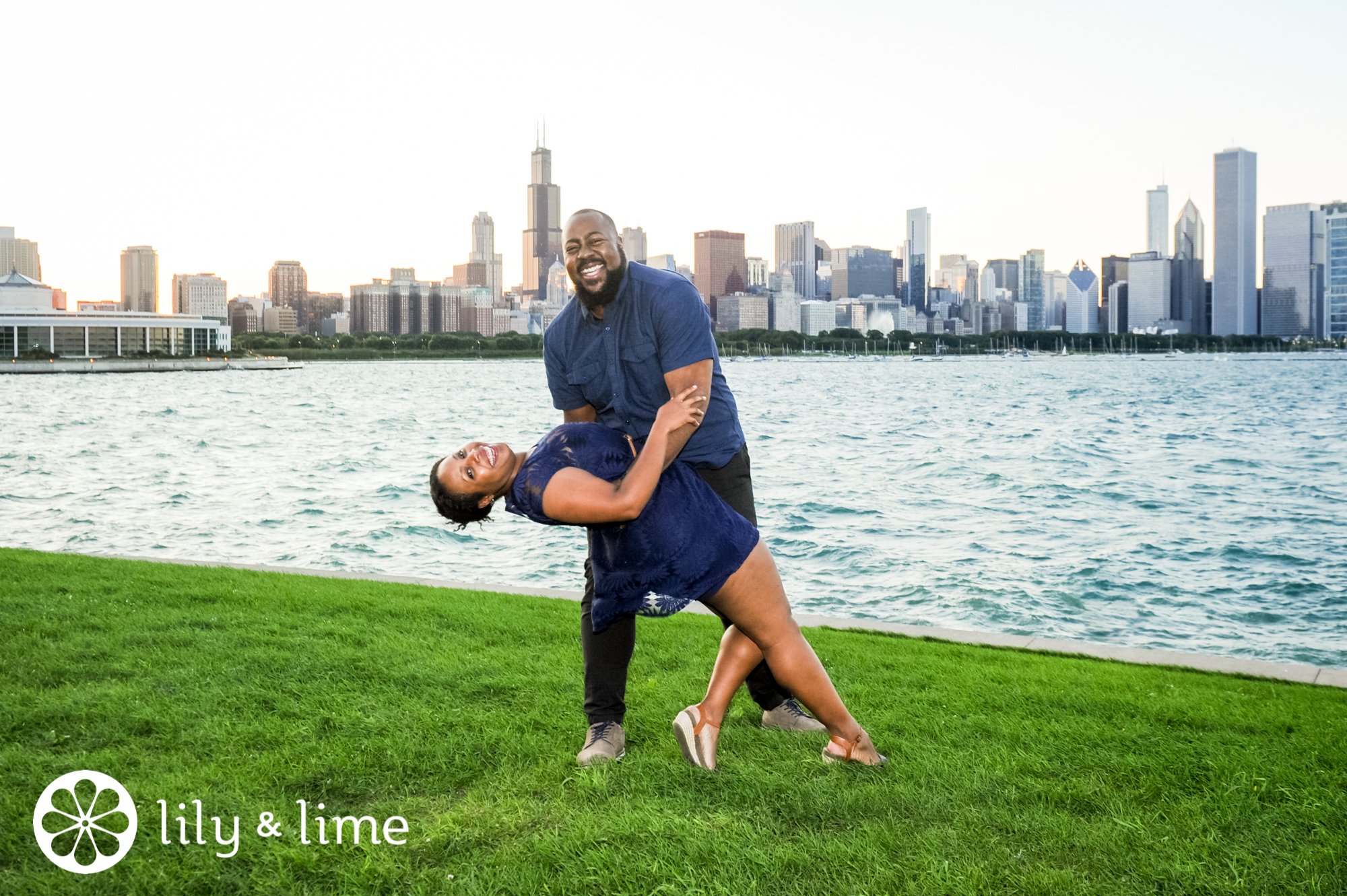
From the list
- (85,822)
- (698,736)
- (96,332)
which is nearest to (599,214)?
(698,736)

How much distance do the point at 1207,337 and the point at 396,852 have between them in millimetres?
199633

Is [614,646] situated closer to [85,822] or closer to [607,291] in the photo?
[607,291]

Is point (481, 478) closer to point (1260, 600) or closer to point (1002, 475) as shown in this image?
point (1260, 600)

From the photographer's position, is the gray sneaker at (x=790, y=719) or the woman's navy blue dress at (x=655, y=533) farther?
the gray sneaker at (x=790, y=719)

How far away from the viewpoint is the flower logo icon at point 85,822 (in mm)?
2986

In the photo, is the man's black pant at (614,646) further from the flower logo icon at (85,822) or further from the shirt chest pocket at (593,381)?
the flower logo icon at (85,822)

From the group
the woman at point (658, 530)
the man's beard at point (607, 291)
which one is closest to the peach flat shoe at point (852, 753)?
the woman at point (658, 530)

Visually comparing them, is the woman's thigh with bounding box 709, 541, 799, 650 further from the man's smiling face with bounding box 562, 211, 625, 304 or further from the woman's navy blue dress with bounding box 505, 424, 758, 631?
the man's smiling face with bounding box 562, 211, 625, 304

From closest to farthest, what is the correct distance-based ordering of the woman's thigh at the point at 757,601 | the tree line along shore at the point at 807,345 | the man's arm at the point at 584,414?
the woman's thigh at the point at 757,601
the man's arm at the point at 584,414
the tree line along shore at the point at 807,345

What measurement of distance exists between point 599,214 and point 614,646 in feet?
4.85

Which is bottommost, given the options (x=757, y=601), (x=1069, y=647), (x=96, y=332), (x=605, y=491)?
(x=1069, y=647)

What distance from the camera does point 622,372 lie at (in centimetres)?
368

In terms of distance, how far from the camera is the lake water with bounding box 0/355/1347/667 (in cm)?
1112

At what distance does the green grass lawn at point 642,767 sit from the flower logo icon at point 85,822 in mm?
51
